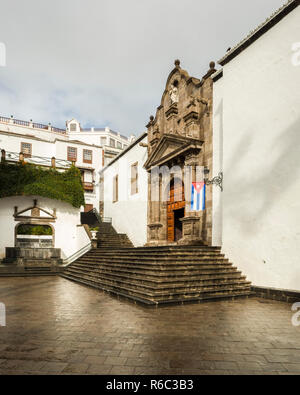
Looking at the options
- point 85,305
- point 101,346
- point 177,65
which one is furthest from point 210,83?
point 101,346

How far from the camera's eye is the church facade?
496 inches

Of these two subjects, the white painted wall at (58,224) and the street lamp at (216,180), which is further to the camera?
the white painted wall at (58,224)

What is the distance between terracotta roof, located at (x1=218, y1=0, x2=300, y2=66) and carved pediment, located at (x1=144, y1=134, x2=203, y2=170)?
11.6 feet

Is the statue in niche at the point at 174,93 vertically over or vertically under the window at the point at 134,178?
over

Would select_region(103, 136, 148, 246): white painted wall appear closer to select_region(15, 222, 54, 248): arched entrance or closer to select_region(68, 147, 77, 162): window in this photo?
select_region(15, 222, 54, 248): arched entrance

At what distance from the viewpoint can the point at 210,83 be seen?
12742 millimetres

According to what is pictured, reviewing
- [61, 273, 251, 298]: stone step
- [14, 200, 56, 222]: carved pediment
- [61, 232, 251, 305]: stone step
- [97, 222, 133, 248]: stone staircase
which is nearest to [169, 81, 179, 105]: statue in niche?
[61, 232, 251, 305]: stone step

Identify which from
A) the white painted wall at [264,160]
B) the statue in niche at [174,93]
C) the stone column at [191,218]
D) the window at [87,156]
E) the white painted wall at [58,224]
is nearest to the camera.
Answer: the white painted wall at [264,160]

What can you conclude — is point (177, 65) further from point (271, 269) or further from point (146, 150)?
point (271, 269)

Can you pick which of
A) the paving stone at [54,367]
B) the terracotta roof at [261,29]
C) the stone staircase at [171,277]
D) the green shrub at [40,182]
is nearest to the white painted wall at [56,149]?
the green shrub at [40,182]

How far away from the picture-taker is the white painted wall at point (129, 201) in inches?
719

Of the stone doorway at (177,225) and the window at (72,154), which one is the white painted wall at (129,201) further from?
the window at (72,154)

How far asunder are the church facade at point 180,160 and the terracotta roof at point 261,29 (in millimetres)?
1962

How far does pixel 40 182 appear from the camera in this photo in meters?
19.0
